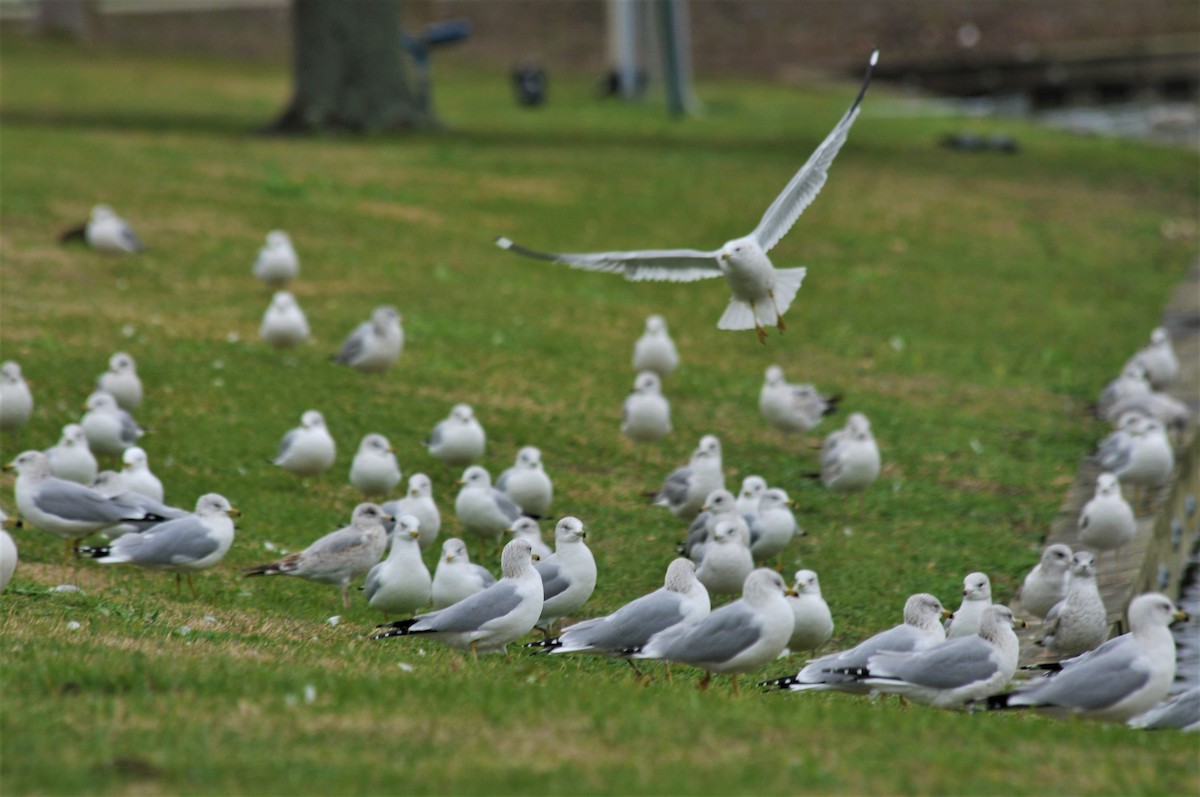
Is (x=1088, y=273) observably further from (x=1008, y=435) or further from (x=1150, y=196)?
(x=1008, y=435)

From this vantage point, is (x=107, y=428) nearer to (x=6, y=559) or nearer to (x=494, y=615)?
(x=6, y=559)

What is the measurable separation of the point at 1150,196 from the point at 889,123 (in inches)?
369

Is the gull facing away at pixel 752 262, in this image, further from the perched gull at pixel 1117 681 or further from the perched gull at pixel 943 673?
the perched gull at pixel 1117 681

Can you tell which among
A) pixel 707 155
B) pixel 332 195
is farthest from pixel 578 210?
pixel 707 155

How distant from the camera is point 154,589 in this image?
9742 mm

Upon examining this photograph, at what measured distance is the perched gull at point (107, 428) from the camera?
11570mm

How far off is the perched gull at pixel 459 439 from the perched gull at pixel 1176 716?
5.93m

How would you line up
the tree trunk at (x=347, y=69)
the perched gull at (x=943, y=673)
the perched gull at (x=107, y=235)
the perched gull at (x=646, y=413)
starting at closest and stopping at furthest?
the perched gull at (x=943, y=673) → the perched gull at (x=646, y=413) → the perched gull at (x=107, y=235) → the tree trunk at (x=347, y=69)

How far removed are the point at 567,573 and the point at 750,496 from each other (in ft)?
8.09

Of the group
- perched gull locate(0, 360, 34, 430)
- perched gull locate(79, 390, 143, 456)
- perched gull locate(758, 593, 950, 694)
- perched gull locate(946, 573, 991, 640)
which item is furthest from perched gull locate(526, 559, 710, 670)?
perched gull locate(0, 360, 34, 430)

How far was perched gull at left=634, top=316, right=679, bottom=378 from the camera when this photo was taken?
1493cm

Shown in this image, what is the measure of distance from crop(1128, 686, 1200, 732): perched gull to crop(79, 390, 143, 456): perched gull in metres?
7.34

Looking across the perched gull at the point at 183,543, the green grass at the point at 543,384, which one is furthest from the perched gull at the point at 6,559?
the perched gull at the point at 183,543

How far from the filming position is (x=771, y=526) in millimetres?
10281
